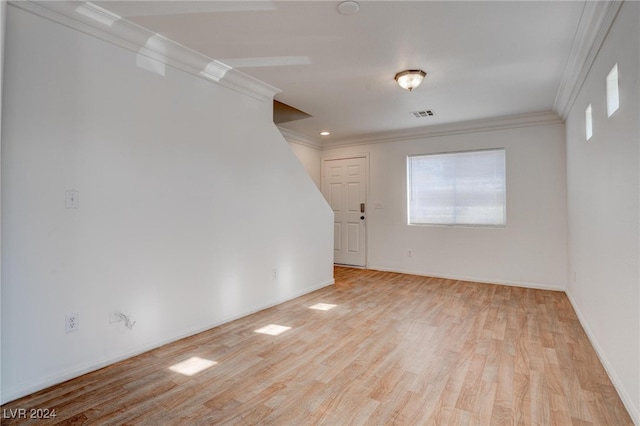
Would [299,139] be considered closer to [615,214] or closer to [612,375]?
[615,214]

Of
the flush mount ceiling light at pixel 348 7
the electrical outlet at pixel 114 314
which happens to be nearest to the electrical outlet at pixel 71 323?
the electrical outlet at pixel 114 314

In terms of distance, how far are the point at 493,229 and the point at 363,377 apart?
3691mm

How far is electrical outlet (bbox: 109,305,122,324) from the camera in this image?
7.86 ft

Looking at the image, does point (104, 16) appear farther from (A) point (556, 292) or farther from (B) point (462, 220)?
(A) point (556, 292)

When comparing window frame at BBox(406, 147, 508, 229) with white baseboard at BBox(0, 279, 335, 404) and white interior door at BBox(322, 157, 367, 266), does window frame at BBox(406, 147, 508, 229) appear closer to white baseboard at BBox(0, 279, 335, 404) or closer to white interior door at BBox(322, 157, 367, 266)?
white interior door at BBox(322, 157, 367, 266)

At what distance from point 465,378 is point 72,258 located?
2.76 m

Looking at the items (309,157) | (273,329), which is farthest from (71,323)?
(309,157)

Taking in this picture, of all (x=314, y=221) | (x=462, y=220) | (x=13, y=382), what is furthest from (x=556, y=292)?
(x=13, y=382)

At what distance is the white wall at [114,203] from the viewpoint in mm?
1982

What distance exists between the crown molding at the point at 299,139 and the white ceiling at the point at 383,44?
1.50m

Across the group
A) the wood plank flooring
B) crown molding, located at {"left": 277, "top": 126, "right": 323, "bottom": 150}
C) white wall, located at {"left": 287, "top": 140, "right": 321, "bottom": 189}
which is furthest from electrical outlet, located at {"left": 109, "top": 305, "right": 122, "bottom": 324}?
white wall, located at {"left": 287, "top": 140, "right": 321, "bottom": 189}

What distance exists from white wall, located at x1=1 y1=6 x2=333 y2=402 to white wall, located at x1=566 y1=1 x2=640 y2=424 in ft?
9.93

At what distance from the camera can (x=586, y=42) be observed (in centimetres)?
250

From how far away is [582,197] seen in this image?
10.6ft
